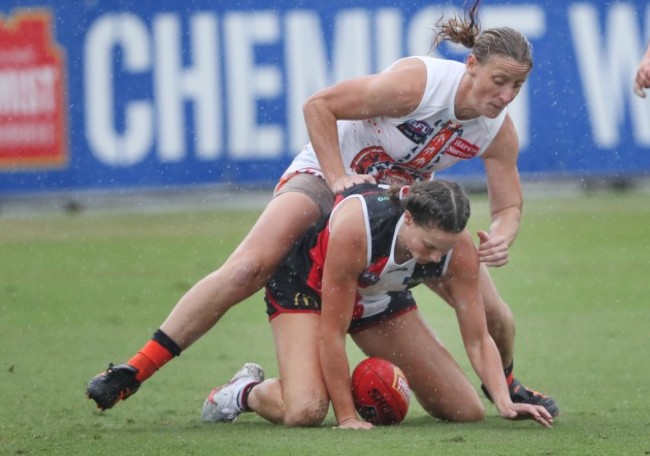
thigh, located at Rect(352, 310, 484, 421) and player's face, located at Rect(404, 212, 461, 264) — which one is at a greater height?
player's face, located at Rect(404, 212, 461, 264)

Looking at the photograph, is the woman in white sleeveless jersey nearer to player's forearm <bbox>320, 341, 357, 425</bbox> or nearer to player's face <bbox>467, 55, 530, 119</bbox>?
player's face <bbox>467, 55, 530, 119</bbox>

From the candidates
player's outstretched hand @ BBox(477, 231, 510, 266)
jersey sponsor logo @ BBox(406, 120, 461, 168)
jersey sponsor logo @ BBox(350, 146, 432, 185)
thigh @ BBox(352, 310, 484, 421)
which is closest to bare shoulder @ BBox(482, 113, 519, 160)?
jersey sponsor logo @ BBox(406, 120, 461, 168)

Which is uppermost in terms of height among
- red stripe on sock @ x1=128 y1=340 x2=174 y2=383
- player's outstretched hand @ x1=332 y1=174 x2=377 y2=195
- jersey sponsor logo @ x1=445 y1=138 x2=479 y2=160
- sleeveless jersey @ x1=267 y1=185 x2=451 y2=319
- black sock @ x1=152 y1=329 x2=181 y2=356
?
jersey sponsor logo @ x1=445 y1=138 x2=479 y2=160

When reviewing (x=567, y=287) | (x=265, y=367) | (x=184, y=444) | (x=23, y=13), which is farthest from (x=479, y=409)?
(x=23, y=13)

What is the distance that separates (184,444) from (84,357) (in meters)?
3.25

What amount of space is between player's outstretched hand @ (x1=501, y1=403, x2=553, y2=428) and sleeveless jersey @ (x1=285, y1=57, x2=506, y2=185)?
1.41 m

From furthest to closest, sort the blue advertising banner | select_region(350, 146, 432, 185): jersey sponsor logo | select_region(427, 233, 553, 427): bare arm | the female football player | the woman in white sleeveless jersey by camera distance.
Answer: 1. the blue advertising banner
2. select_region(350, 146, 432, 185): jersey sponsor logo
3. the woman in white sleeveless jersey
4. select_region(427, 233, 553, 427): bare arm
5. the female football player

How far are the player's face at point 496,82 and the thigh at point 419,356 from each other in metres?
1.24

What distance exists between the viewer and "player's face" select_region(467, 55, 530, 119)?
20.5 feet

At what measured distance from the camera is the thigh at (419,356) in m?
6.80

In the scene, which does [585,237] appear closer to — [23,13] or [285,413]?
[23,13]

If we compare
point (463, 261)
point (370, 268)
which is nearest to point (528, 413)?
point (463, 261)

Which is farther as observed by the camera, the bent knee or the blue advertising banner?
the blue advertising banner

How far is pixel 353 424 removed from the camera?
20.6 ft
